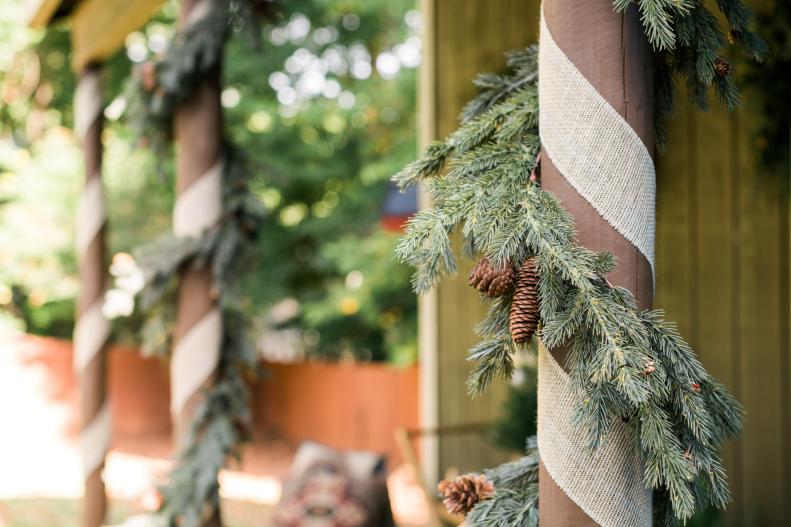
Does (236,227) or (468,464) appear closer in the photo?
(236,227)

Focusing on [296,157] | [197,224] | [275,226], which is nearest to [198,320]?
[197,224]

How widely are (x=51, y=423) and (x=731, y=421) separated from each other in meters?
9.12

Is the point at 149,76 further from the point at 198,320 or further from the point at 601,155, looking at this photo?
the point at 601,155

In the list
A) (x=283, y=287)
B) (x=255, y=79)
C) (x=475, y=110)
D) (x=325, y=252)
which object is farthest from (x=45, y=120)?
(x=475, y=110)

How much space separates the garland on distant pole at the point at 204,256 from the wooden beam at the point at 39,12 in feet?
4.55

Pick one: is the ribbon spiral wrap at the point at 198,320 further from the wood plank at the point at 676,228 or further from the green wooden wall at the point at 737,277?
the wood plank at the point at 676,228

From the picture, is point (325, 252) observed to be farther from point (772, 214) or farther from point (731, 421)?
point (731, 421)

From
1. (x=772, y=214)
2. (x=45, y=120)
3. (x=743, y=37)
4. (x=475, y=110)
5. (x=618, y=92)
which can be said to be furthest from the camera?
(x=45, y=120)

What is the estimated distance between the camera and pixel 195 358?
2721mm

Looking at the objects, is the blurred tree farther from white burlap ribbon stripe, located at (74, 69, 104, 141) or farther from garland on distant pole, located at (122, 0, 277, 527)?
garland on distant pole, located at (122, 0, 277, 527)

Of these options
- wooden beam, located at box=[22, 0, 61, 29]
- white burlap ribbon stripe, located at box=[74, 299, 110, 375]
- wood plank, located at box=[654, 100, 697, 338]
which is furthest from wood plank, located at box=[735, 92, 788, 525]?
wooden beam, located at box=[22, 0, 61, 29]

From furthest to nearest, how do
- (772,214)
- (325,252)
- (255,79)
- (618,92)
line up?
Result: (255,79) → (325,252) → (772,214) → (618,92)

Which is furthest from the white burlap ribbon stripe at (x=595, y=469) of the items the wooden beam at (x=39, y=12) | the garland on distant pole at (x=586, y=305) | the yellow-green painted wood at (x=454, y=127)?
the yellow-green painted wood at (x=454, y=127)

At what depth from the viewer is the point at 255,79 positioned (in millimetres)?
9578
